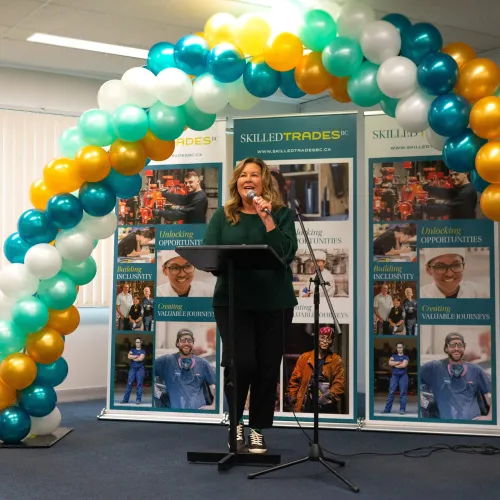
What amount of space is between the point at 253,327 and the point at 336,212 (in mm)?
1438

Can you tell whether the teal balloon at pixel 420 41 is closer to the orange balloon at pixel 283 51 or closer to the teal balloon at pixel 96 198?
the orange balloon at pixel 283 51

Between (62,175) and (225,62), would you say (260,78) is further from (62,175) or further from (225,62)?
(62,175)

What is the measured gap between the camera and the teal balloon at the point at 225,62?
13.3ft

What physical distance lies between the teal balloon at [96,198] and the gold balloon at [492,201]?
2120mm

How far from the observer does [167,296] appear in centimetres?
529

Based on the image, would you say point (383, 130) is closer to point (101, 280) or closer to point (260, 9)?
point (260, 9)

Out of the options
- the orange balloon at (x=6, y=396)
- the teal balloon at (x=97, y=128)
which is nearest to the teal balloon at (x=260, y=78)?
the teal balloon at (x=97, y=128)

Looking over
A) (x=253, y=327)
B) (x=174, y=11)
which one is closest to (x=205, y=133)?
(x=174, y=11)

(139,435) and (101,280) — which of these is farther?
(101,280)

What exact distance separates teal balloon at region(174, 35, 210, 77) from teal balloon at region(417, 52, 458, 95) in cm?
121

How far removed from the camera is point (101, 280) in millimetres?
6562

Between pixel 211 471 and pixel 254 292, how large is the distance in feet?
3.15

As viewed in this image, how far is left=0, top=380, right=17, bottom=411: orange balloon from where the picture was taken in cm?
436

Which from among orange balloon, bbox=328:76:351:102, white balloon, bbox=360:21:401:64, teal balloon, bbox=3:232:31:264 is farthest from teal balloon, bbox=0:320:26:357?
white balloon, bbox=360:21:401:64
